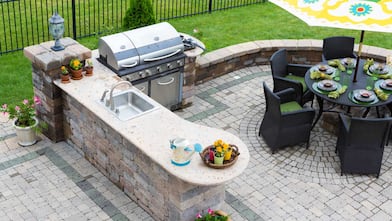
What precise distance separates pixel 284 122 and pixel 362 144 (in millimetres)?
1235

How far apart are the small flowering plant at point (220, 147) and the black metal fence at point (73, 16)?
5218mm

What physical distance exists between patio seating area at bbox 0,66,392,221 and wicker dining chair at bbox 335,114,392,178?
0.21m

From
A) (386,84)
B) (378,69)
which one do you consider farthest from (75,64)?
(378,69)

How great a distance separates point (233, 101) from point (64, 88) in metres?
3.61

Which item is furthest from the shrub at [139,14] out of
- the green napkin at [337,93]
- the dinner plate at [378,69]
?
the dinner plate at [378,69]

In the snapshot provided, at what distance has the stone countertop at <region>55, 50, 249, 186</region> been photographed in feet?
22.6

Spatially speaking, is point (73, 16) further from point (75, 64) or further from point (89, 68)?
point (75, 64)

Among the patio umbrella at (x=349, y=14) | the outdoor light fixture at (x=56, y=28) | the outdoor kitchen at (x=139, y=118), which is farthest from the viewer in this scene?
the outdoor light fixture at (x=56, y=28)

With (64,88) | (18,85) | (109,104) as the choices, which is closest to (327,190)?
(109,104)

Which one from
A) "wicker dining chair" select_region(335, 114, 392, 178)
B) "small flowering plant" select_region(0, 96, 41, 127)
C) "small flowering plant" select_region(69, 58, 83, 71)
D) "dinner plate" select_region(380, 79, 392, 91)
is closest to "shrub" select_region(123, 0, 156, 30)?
"small flowering plant" select_region(69, 58, 83, 71)

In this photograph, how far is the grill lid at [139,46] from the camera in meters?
9.15

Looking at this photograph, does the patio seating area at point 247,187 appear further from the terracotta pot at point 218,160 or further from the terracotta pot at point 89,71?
the terracotta pot at point 218,160

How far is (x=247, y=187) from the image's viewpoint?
8.68m

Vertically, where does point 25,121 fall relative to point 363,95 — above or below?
below
